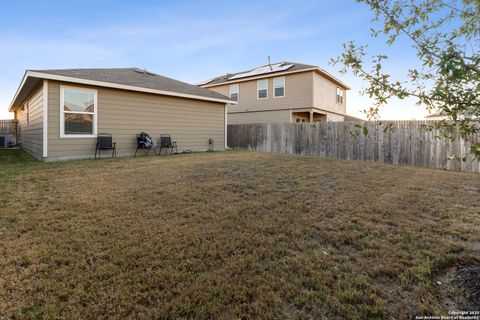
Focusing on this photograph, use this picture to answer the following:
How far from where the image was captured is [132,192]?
418 centimetres

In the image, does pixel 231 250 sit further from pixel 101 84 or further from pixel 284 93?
pixel 284 93

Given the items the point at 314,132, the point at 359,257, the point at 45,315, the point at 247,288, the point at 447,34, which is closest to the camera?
the point at 45,315

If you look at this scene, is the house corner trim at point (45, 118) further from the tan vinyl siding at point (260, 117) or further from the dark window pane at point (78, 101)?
the tan vinyl siding at point (260, 117)

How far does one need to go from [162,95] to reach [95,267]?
28.7 ft

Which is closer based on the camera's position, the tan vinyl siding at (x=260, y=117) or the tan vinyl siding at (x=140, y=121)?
the tan vinyl siding at (x=140, y=121)

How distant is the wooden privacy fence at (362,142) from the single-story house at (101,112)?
310 centimetres

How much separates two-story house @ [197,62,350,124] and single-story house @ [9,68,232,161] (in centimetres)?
580

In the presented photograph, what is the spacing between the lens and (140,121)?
30.5 ft

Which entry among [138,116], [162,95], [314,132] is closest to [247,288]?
[138,116]

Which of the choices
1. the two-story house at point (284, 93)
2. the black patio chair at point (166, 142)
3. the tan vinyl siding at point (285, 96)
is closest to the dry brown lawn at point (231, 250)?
the black patio chair at point (166, 142)

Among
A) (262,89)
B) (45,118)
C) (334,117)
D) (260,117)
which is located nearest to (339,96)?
(334,117)

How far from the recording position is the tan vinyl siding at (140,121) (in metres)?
7.47

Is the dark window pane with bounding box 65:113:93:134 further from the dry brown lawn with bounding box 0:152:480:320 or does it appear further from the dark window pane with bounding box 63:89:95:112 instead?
the dry brown lawn with bounding box 0:152:480:320

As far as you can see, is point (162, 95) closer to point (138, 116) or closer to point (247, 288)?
point (138, 116)
